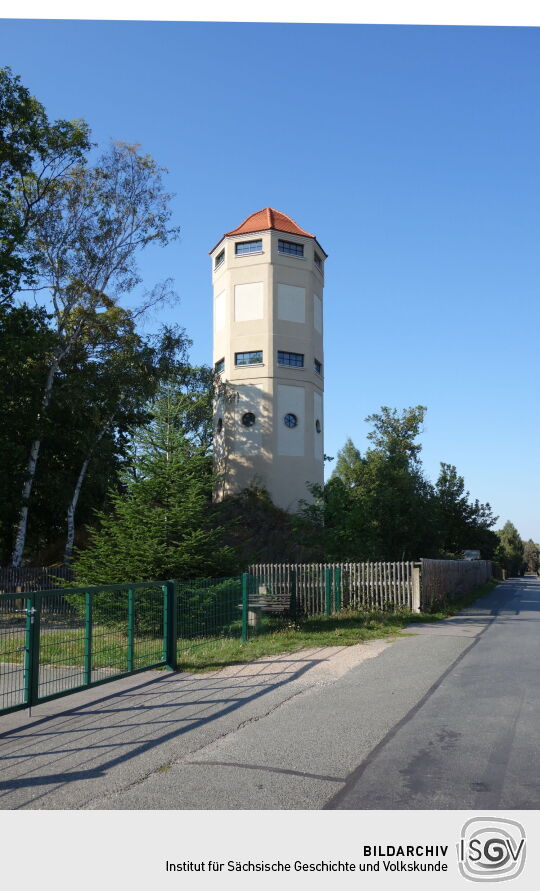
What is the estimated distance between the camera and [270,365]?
129 feet

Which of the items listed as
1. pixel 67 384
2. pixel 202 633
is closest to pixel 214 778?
Answer: pixel 202 633

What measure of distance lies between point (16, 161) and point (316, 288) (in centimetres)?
1932

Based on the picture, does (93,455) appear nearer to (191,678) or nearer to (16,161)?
(16,161)

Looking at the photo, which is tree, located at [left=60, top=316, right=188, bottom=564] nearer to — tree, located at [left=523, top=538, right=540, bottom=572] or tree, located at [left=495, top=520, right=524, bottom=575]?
tree, located at [left=495, top=520, right=524, bottom=575]

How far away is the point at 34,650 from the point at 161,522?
823 cm

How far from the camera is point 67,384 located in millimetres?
31312

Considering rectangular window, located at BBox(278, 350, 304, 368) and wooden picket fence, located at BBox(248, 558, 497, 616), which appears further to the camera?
rectangular window, located at BBox(278, 350, 304, 368)

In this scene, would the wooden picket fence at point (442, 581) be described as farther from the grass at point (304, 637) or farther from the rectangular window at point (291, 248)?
the rectangular window at point (291, 248)

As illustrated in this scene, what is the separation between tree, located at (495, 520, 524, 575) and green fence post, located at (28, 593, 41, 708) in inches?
3493

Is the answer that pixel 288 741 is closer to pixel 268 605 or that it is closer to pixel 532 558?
pixel 268 605

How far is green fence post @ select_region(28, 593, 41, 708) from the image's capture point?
8.33 m
